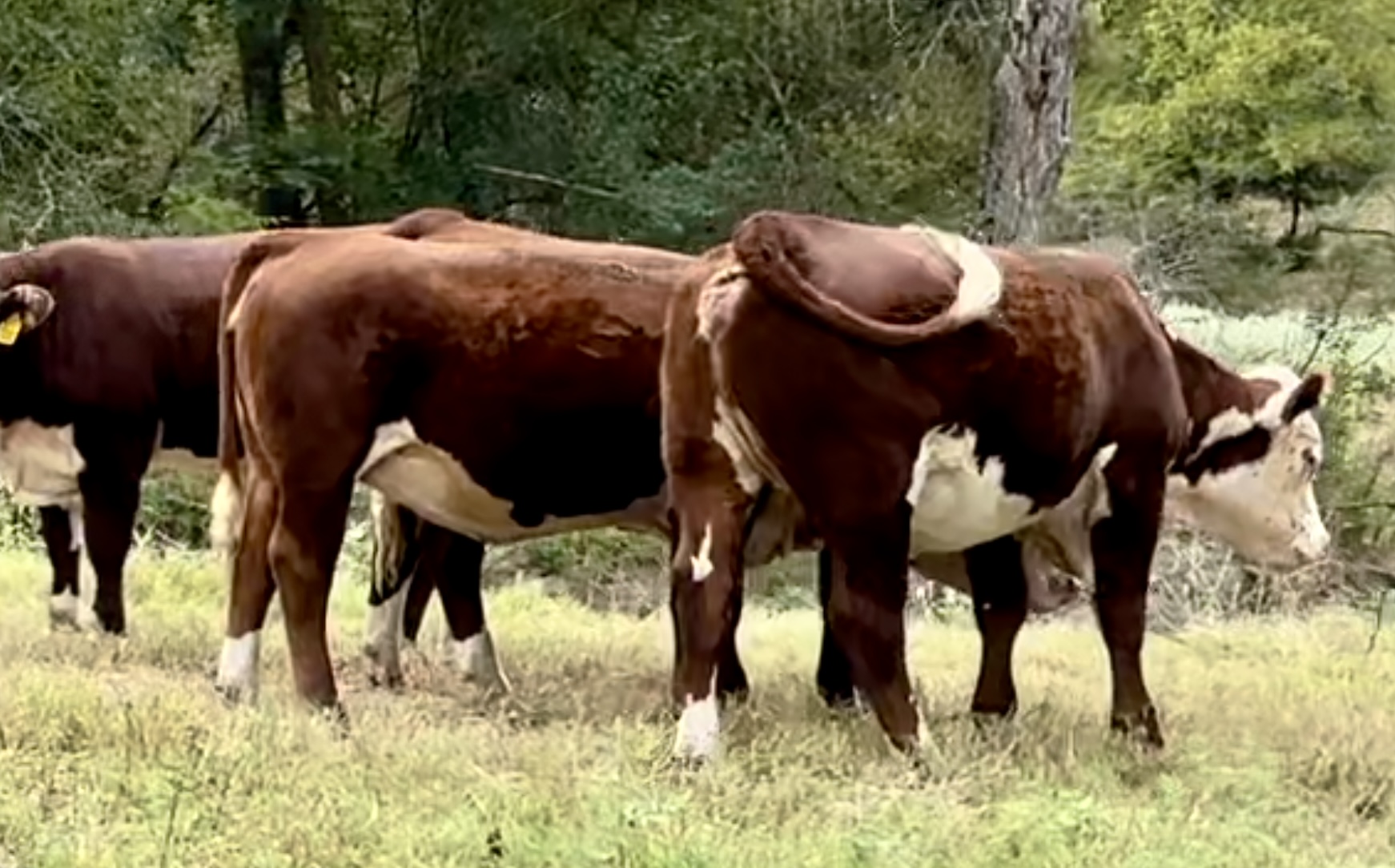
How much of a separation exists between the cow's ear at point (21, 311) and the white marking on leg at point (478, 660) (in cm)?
237

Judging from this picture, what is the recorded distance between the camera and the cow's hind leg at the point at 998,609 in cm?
902

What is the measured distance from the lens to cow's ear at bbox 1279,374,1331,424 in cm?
918

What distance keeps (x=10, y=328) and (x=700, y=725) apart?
13.8 ft

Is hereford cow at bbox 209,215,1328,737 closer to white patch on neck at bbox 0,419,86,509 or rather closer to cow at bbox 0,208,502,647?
cow at bbox 0,208,502,647

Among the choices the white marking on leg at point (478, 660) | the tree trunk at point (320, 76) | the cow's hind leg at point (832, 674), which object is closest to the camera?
the cow's hind leg at point (832, 674)

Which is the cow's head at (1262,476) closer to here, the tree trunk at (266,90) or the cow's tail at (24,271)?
the cow's tail at (24,271)

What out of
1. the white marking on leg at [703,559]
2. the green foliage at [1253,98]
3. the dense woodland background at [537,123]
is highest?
the white marking on leg at [703,559]

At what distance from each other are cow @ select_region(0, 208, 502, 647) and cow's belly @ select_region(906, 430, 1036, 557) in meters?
3.50

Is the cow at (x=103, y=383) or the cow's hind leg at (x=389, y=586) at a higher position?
the cow at (x=103, y=383)

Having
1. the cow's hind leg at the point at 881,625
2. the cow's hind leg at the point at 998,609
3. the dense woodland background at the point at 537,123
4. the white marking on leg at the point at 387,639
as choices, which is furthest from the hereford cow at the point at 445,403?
the dense woodland background at the point at 537,123

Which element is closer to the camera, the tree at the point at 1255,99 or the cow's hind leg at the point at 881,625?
the cow's hind leg at the point at 881,625

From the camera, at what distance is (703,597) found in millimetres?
7707

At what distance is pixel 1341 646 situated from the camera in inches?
490

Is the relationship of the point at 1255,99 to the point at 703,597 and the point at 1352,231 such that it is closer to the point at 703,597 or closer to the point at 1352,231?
the point at 1352,231
